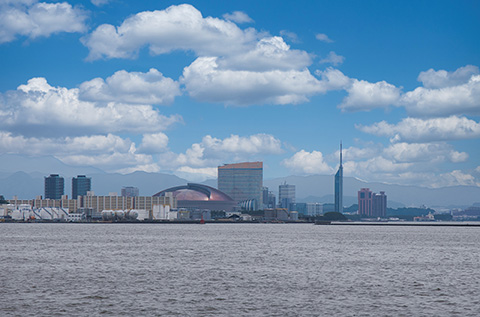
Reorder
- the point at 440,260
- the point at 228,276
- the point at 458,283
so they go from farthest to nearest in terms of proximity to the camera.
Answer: the point at 440,260, the point at 228,276, the point at 458,283

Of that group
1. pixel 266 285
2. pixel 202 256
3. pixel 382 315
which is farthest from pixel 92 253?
pixel 382 315

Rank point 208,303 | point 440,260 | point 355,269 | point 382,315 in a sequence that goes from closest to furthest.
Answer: point 382,315, point 208,303, point 355,269, point 440,260

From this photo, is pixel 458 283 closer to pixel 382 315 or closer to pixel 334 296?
pixel 334 296

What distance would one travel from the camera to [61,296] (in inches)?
2002

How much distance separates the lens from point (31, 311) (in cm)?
4375

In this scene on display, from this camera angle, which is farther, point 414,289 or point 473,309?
point 414,289

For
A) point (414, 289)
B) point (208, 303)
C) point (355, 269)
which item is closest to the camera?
point (208, 303)

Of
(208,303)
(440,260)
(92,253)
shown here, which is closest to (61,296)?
(208,303)

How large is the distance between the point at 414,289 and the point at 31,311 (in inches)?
1273

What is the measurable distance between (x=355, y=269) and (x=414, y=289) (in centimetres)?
1834

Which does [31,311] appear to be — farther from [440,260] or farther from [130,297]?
[440,260]

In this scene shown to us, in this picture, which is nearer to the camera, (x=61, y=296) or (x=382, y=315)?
(x=382, y=315)

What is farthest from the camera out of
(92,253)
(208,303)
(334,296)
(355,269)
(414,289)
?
(92,253)

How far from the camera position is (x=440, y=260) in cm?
9062
